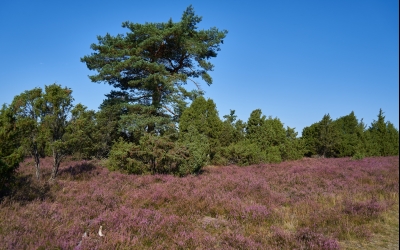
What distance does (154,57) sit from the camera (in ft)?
64.3

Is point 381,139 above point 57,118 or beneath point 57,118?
above

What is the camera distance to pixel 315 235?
4.76 m

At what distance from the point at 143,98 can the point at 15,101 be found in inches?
452

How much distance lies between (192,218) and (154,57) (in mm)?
15818

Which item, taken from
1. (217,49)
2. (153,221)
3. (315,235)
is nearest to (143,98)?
(217,49)

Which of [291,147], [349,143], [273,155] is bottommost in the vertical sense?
[273,155]

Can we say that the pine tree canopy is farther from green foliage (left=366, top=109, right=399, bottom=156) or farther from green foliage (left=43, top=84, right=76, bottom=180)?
green foliage (left=366, top=109, right=399, bottom=156)

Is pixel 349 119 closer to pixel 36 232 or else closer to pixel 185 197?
pixel 185 197

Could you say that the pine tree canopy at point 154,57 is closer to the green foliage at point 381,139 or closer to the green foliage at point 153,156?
the green foliage at point 153,156

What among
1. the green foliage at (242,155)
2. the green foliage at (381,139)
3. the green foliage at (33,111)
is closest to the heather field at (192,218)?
the green foliage at (33,111)

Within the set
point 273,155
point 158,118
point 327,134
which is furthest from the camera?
point 327,134

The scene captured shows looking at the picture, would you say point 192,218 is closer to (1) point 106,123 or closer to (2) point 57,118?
(2) point 57,118

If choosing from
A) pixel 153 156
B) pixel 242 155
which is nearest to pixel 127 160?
pixel 153 156

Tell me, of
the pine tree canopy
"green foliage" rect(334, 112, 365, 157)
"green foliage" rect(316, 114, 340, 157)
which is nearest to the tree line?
the pine tree canopy
